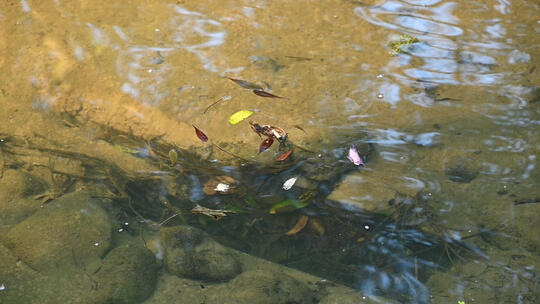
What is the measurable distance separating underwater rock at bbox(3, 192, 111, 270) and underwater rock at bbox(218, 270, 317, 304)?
28.7 inches

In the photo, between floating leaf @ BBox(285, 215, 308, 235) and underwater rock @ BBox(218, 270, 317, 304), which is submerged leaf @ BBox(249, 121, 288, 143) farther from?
underwater rock @ BBox(218, 270, 317, 304)

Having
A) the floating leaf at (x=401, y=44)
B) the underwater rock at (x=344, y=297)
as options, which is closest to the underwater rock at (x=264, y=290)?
the underwater rock at (x=344, y=297)

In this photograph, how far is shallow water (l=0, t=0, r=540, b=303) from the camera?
2639 mm

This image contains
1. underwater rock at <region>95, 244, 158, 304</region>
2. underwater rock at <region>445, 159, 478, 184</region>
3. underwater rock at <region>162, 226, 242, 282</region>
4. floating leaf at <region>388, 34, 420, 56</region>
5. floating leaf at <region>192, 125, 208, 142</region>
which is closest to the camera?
underwater rock at <region>95, 244, 158, 304</region>

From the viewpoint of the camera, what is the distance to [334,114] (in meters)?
3.13

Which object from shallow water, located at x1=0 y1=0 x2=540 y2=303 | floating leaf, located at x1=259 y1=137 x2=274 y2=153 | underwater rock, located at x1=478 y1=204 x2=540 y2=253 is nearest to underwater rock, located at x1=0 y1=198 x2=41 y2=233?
shallow water, located at x1=0 y1=0 x2=540 y2=303

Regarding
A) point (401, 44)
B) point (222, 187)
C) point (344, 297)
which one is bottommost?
point (344, 297)

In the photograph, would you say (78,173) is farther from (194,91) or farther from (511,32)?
(511,32)

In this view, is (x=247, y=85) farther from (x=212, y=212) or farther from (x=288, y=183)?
(x=212, y=212)

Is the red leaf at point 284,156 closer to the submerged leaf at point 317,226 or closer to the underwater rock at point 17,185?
the submerged leaf at point 317,226

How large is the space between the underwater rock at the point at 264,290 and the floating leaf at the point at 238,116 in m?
0.94

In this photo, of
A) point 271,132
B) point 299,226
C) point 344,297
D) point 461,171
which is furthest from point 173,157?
point 461,171

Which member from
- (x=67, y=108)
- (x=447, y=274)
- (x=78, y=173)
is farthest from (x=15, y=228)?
(x=447, y=274)

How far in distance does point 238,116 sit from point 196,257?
0.91 metres
